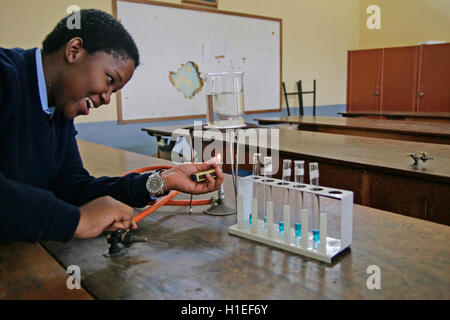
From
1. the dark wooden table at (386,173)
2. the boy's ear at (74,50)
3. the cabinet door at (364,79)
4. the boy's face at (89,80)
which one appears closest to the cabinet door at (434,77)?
the cabinet door at (364,79)

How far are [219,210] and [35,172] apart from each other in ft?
1.69

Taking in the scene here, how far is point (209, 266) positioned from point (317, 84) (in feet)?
20.2

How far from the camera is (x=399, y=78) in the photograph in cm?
630

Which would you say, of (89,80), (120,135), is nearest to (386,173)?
(89,80)

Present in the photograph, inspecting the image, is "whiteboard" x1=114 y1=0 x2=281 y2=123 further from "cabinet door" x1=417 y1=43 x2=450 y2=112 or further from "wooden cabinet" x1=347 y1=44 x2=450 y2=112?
"cabinet door" x1=417 y1=43 x2=450 y2=112

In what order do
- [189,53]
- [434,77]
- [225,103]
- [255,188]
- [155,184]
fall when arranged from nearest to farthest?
[255,188]
[155,184]
[225,103]
[189,53]
[434,77]

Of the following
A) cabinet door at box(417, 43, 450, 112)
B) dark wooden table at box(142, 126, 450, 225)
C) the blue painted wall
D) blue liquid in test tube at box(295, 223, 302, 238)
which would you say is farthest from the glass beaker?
cabinet door at box(417, 43, 450, 112)

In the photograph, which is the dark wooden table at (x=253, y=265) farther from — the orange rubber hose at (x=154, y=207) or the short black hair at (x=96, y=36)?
the short black hair at (x=96, y=36)

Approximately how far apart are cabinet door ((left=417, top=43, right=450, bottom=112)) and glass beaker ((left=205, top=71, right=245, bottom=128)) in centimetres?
559

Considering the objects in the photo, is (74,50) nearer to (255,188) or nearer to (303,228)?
(255,188)

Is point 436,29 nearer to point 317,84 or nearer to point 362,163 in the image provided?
point 317,84

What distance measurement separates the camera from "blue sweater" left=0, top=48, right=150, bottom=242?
675mm

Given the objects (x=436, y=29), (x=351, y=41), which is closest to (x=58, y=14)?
(x=351, y=41)

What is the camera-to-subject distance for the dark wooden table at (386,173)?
1521 millimetres
